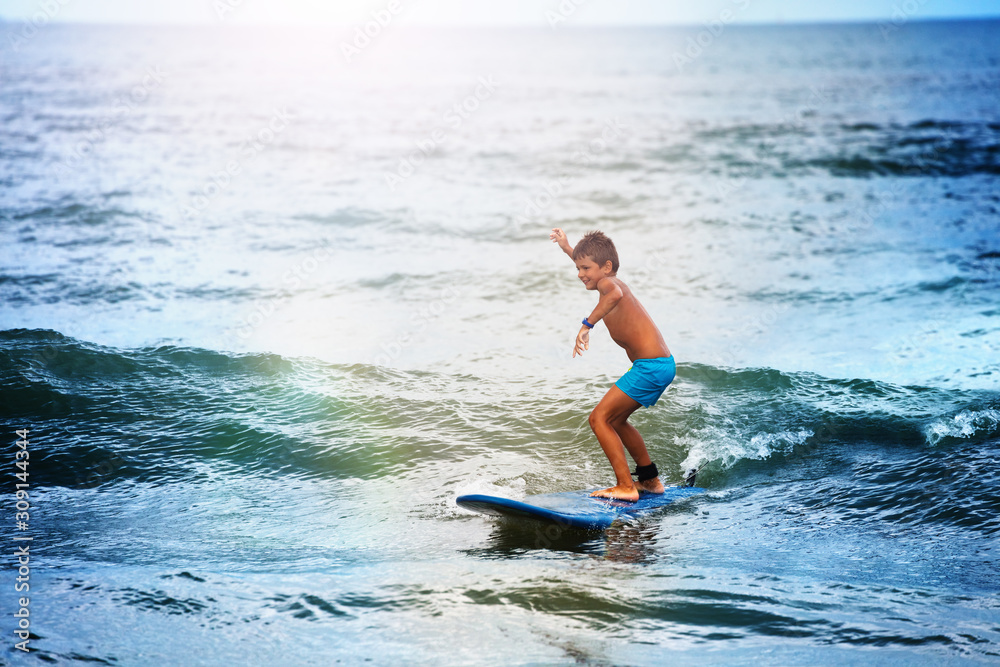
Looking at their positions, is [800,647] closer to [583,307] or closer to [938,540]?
[938,540]

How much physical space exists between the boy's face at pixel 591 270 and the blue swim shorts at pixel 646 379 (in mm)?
654

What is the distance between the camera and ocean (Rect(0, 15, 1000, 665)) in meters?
4.00

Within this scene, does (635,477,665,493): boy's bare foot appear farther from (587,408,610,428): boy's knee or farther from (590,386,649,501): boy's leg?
(587,408,610,428): boy's knee

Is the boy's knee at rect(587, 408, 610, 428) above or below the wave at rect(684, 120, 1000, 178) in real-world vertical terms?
below

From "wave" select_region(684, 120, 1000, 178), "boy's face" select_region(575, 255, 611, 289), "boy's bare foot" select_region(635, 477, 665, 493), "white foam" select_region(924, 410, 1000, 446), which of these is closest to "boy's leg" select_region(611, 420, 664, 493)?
"boy's bare foot" select_region(635, 477, 665, 493)

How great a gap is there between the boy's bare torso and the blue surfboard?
3.40 ft

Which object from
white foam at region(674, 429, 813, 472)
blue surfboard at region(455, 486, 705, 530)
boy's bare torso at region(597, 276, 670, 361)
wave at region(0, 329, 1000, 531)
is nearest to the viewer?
blue surfboard at region(455, 486, 705, 530)

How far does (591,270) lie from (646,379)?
850mm

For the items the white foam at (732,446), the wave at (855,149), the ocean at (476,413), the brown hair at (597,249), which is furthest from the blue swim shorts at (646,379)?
the wave at (855,149)

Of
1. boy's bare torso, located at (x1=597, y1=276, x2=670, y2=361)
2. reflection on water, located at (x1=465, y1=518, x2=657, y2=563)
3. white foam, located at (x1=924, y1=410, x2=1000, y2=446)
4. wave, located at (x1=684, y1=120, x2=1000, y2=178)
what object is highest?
wave, located at (x1=684, y1=120, x2=1000, y2=178)

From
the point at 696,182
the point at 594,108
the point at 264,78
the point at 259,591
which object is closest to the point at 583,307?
the point at 259,591

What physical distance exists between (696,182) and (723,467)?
1627cm

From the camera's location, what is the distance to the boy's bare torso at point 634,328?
5.39 metres

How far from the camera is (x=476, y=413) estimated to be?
7832 mm
